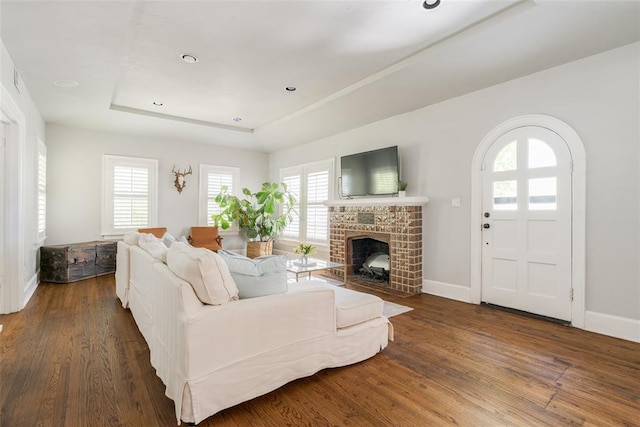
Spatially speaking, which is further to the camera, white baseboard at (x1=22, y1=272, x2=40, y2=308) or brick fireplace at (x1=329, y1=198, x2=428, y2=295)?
brick fireplace at (x1=329, y1=198, x2=428, y2=295)

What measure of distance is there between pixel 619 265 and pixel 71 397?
4598mm

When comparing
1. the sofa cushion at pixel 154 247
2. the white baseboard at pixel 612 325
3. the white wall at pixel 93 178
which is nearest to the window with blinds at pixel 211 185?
the white wall at pixel 93 178

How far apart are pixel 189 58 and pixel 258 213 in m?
Result: 4.05

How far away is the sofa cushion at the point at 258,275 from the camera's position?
82.0 inches

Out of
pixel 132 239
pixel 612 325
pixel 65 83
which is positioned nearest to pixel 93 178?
pixel 65 83

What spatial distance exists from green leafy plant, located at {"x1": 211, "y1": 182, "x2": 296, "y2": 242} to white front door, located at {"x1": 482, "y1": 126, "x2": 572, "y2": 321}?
4240 millimetres

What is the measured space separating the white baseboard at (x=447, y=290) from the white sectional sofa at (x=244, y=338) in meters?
1.98

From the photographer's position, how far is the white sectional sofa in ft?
5.62

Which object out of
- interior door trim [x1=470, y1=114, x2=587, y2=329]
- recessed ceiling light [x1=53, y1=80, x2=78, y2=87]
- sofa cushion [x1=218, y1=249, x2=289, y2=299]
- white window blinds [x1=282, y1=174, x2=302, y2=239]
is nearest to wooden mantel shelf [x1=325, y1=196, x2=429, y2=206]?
interior door trim [x1=470, y1=114, x2=587, y2=329]

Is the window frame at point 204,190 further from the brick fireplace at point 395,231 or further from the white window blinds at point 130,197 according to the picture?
the brick fireplace at point 395,231

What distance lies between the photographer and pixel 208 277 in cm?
187

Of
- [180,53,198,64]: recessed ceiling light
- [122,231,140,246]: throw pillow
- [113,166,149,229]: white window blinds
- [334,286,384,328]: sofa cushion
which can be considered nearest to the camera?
[334,286,384,328]: sofa cushion

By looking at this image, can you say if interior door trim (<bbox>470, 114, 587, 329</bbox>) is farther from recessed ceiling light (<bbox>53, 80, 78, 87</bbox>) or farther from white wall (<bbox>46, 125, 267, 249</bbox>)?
white wall (<bbox>46, 125, 267, 249</bbox>)

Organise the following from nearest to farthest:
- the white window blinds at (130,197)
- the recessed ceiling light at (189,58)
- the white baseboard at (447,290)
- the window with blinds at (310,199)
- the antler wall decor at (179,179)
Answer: the recessed ceiling light at (189,58) → the white baseboard at (447,290) → the white window blinds at (130,197) → the window with blinds at (310,199) → the antler wall decor at (179,179)
